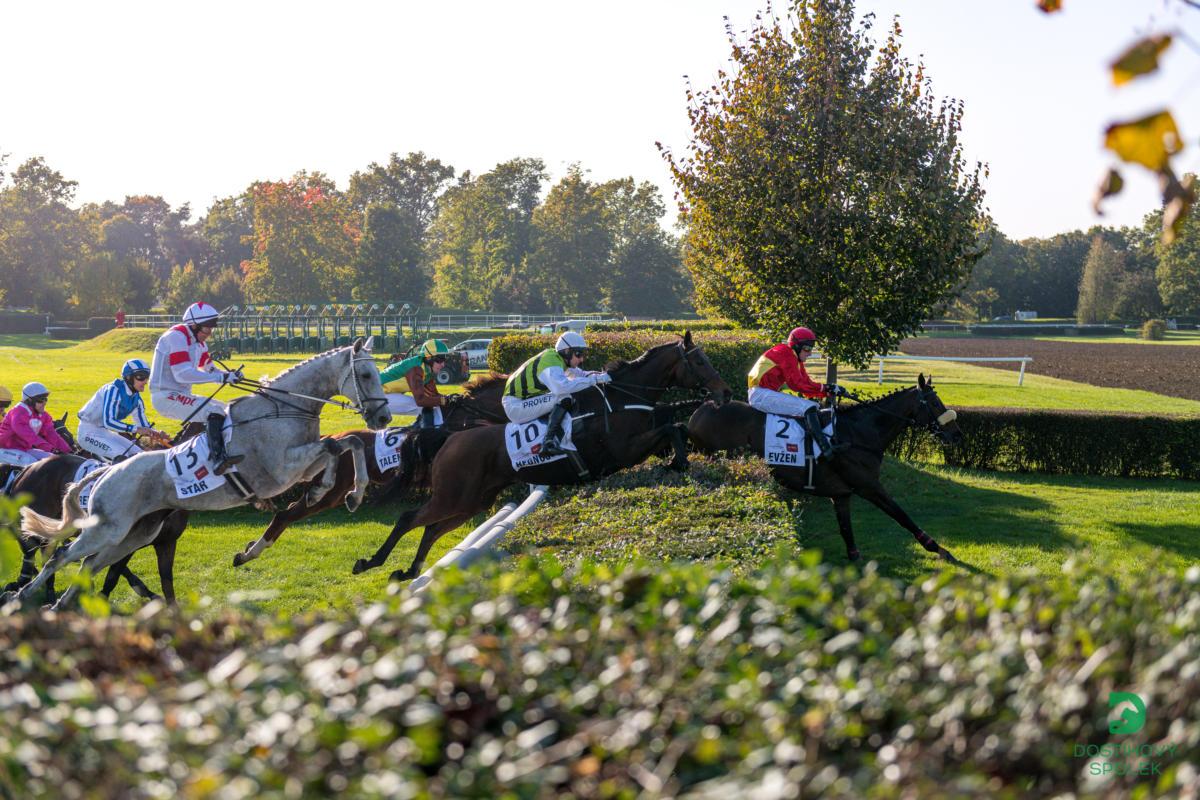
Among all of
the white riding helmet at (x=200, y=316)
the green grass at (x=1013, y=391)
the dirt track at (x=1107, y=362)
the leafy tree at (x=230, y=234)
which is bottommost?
the dirt track at (x=1107, y=362)

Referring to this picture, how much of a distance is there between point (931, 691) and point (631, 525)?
5.83m

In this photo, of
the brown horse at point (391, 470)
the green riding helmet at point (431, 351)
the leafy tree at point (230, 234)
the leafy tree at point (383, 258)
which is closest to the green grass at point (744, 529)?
the brown horse at point (391, 470)

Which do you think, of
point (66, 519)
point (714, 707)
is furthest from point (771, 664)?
point (66, 519)

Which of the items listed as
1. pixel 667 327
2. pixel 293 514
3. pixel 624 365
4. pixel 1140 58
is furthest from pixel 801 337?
pixel 667 327

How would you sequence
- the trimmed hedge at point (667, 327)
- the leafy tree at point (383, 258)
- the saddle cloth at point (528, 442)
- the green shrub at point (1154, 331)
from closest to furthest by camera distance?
the saddle cloth at point (528, 442), the trimmed hedge at point (667, 327), the green shrub at point (1154, 331), the leafy tree at point (383, 258)

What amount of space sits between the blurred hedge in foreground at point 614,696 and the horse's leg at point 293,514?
237 inches

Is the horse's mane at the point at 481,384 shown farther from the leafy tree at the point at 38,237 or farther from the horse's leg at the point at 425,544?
the leafy tree at the point at 38,237

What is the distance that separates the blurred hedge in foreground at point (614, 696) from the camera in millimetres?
2672

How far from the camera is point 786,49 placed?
1572cm

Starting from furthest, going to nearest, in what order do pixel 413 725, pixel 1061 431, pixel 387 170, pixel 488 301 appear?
pixel 387 170 → pixel 488 301 → pixel 1061 431 → pixel 413 725

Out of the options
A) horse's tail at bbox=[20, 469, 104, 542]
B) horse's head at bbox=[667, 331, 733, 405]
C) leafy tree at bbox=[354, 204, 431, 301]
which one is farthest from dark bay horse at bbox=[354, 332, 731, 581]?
leafy tree at bbox=[354, 204, 431, 301]

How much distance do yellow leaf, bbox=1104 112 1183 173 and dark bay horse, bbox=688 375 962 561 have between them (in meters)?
7.99

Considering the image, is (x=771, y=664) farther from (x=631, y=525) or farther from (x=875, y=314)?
(x=875, y=314)

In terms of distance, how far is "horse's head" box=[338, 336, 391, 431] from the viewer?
8.98 meters
